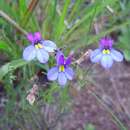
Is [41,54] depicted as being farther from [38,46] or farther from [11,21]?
[11,21]

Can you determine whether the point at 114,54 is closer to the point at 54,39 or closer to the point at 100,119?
the point at 54,39

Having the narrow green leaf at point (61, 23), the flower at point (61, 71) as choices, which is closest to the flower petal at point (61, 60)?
the flower at point (61, 71)

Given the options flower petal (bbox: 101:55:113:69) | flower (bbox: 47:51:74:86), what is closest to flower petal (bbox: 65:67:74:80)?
flower (bbox: 47:51:74:86)

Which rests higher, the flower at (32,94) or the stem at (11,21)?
the stem at (11,21)

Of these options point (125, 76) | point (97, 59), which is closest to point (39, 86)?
point (97, 59)

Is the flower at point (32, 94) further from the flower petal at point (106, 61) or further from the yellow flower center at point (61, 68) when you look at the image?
the flower petal at point (106, 61)

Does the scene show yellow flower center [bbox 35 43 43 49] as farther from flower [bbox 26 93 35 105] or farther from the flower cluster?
flower [bbox 26 93 35 105]

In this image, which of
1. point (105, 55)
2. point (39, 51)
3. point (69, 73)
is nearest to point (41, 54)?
point (39, 51)
